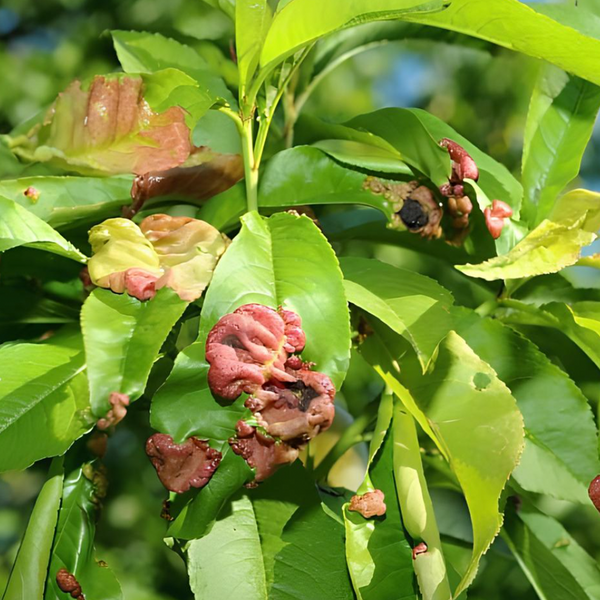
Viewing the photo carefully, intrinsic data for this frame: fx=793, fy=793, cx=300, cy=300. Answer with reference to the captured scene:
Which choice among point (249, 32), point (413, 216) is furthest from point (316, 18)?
point (413, 216)

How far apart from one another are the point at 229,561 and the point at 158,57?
0.52 meters

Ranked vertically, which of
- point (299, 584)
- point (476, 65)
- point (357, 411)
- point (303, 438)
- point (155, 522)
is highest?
point (476, 65)

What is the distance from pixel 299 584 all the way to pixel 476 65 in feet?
2.23

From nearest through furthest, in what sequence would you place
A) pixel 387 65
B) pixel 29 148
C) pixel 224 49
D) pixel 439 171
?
pixel 439 171
pixel 29 148
pixel 224 49
pixel 387 65

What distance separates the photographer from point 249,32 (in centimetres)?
64

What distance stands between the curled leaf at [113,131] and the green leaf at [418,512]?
12.5 inches

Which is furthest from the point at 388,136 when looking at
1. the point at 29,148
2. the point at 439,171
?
the point at 29,148

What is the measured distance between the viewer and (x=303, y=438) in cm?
54

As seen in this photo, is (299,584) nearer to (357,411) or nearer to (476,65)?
(357,411)

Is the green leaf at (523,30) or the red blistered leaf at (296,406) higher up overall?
the green leaf at (523,30)

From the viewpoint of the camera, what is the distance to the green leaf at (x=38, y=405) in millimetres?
538

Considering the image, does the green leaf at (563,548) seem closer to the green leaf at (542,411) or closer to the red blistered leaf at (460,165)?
the green leaf at (542,411)

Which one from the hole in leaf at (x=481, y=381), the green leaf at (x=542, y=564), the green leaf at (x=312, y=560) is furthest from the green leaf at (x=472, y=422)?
the green leaf at (x=542, y=564)

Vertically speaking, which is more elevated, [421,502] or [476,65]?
[476,65]
